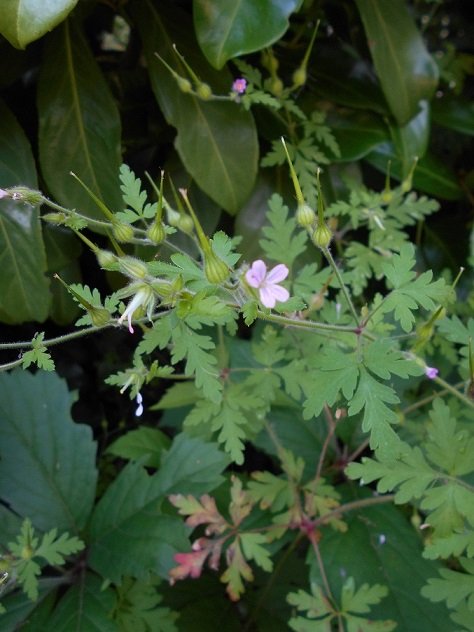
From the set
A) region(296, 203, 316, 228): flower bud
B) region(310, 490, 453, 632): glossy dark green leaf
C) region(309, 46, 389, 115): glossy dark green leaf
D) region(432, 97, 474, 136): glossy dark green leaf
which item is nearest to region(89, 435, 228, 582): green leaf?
region(310, 490, 453, 632): glossy dark green leaf

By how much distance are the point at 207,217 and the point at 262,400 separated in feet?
1.37

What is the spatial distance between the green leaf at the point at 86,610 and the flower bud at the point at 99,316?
503 mm

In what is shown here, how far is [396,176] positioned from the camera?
118 cm

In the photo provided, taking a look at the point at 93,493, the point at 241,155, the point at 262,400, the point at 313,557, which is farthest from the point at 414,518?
the point at 241,155

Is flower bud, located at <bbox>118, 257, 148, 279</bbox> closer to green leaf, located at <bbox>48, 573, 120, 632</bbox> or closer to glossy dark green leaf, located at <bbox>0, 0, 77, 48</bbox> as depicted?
glossy dark green leaf, located at <bbox>0, 0, 77, 48</bbox>

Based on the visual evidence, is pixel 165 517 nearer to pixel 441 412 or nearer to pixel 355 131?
pixel 441 412

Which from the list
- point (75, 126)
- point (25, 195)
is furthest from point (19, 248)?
point (25, 195)

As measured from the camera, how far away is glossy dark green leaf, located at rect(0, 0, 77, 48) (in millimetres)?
707

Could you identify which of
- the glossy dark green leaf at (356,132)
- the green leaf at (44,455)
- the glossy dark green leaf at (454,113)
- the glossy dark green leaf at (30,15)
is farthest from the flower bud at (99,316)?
the glossy dark green leaf at (454,113)

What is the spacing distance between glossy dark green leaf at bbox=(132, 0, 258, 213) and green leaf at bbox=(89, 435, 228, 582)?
16.7 inches

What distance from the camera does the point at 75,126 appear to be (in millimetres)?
972

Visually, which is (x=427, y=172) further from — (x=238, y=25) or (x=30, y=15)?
(x=30, y=15)

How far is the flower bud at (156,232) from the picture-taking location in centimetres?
60

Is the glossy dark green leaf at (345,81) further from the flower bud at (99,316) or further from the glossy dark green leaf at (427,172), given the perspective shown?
the flower bud at (99,316)
